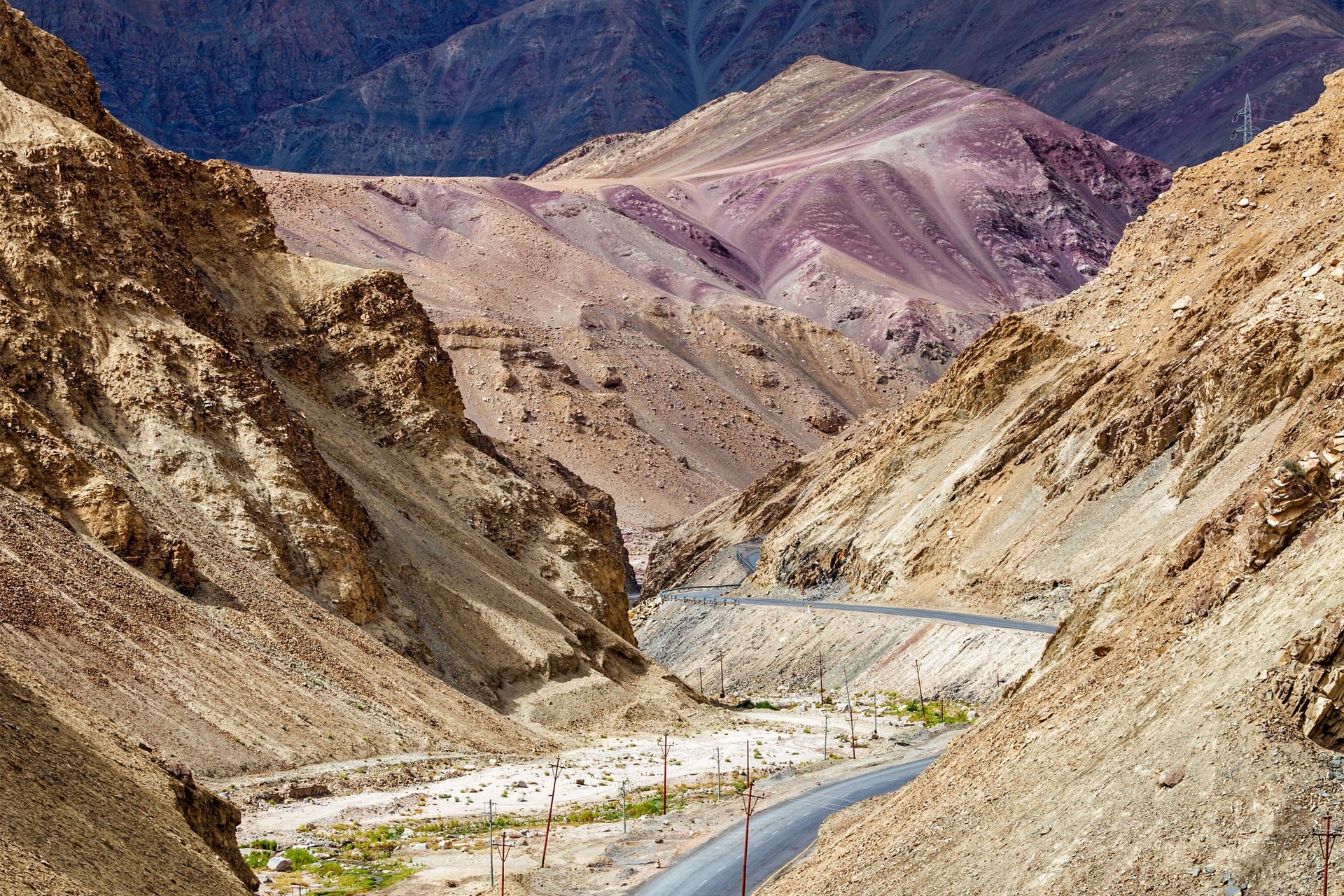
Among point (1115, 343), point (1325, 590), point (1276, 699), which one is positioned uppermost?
point (1115, 343)

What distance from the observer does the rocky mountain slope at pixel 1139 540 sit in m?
15.1

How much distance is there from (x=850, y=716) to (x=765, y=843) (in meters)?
17.9

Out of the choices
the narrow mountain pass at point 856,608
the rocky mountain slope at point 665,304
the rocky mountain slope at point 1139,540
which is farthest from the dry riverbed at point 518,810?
the rocky mountain slope at point 665,304

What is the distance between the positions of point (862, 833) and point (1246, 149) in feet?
163

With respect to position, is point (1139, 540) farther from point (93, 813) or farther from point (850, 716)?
point (93, 813)

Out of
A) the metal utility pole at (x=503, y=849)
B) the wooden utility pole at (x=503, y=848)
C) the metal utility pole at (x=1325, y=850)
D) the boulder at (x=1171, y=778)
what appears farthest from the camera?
the wooden utility pole at (x=503, y=848)

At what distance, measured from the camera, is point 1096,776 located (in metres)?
16.4

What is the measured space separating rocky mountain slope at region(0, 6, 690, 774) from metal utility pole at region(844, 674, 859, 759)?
19.0ft

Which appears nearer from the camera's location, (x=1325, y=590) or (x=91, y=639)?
(x=1325, y=590)

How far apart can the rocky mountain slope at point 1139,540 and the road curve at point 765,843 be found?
6.57 ft

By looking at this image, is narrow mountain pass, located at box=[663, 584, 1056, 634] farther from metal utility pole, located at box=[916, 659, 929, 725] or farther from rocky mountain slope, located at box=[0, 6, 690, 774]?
rocky mountain slope, located at box=[0, 6, 690, 774]

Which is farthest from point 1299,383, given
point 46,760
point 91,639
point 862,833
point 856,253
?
point 856,253

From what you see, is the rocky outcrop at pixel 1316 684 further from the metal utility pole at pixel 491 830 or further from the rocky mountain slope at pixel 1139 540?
the metal utility pole at pixel 491 830

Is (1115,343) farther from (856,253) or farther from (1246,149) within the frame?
(856,253)
